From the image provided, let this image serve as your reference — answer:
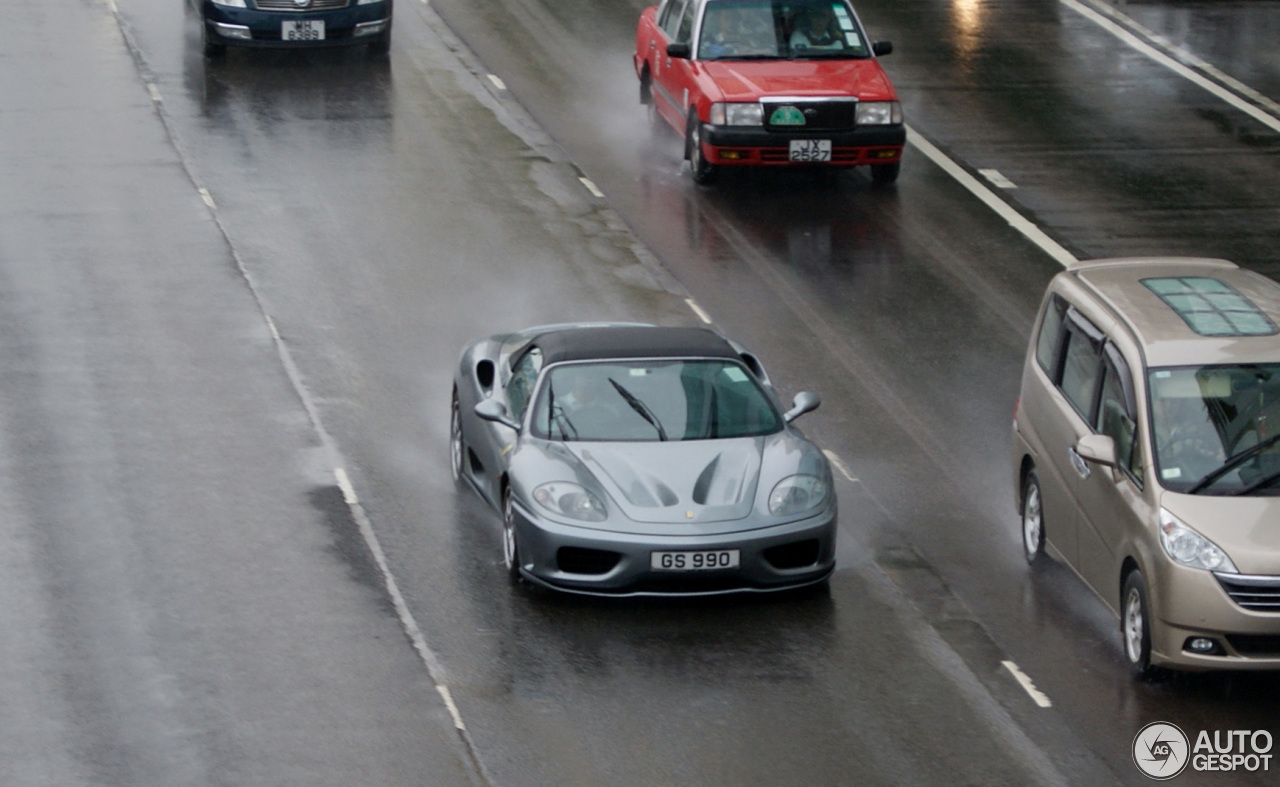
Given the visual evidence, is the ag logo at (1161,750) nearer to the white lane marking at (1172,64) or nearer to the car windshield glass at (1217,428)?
the car windshield glass at (1217,428)

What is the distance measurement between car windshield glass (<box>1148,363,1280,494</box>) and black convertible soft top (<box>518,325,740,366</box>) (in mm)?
2662

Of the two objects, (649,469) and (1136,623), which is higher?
(649,469)

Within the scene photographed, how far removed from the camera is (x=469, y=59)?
2502 cm

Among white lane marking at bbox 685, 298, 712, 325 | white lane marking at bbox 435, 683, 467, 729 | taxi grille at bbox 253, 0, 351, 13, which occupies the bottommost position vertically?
white lane marking at bbox 685, 298, 712, 325

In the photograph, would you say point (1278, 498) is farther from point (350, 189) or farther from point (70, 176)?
point (70, 176)

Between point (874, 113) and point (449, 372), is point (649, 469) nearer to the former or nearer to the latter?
point (449, 372)

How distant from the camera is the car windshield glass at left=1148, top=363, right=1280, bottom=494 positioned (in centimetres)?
994

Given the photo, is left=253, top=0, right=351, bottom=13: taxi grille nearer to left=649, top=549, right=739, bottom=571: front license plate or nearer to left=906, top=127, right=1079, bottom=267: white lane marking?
left=906, top=127, right=1079, bottom=267: white lane marking

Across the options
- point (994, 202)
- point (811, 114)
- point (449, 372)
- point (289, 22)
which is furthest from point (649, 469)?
point (289, 22)

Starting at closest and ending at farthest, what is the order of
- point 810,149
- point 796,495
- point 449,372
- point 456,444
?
point 796,495 → point 456,444 → point 449,372 → point 810,149

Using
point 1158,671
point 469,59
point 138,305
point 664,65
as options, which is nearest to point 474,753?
point 1158,671

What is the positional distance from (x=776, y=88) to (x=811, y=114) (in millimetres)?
508

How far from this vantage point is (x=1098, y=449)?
10250mm

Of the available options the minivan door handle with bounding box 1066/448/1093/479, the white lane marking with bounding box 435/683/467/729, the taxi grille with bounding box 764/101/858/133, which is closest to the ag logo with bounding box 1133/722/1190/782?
the minivan door handle with bounding box 1066/448/1093/479
